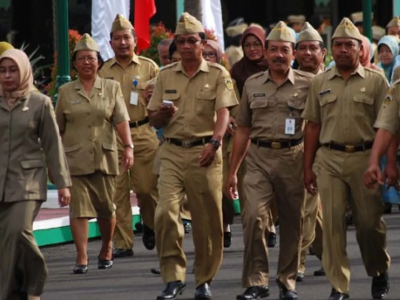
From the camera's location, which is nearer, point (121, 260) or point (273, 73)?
point (273, 73)

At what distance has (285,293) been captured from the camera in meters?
11.8

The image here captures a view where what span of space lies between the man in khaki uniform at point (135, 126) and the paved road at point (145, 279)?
15.6 inches

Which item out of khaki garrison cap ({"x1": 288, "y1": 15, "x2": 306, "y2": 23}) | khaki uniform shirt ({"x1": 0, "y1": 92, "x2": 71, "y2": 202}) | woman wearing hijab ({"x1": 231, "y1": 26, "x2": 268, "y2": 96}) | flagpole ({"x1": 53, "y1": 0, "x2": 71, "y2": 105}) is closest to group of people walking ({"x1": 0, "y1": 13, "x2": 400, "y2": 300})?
khaki uniform shirt ({"x1": 0, "y1": 92, "x2": 71, "y2": 202})

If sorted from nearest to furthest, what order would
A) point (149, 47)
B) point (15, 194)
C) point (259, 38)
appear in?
point (15, 194) → point (259, 38) → point (149, 47)

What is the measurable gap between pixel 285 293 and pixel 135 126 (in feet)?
12.2

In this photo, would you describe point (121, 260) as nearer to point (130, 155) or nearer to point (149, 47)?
point (130, 155)

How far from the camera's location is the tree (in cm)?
2283

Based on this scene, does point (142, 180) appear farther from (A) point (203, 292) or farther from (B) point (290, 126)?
(B) point (290, 126)

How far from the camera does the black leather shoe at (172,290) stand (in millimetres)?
11784

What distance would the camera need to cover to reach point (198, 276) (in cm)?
1209

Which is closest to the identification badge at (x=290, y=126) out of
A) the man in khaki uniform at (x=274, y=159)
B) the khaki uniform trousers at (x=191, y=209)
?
the man in khaki uniform at (x=274, y=159)

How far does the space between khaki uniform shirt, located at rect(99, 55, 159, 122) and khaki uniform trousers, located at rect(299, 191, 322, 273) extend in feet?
8.16

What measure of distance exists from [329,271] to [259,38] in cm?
364

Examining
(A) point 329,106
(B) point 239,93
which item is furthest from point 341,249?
(B) point 239,93
